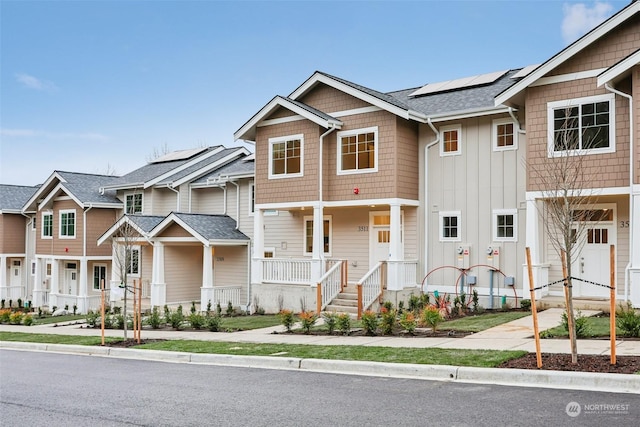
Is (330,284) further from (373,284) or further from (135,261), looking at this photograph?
(135,261)

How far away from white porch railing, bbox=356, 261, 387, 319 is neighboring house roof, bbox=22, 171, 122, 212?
1707 cm

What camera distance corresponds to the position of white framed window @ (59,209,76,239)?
33281 mm

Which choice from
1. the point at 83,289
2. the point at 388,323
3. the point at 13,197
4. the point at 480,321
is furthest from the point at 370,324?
the point at 13,197

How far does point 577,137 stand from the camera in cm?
1731

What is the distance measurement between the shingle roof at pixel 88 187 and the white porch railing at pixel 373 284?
17.3 metres

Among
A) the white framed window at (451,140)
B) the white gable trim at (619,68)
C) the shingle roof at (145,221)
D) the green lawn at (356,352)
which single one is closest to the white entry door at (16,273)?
the shingle roof at (145,221)

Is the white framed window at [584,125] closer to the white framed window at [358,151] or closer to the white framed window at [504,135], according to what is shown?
the white framed window at [504,135]

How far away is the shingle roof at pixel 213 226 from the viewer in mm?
26281

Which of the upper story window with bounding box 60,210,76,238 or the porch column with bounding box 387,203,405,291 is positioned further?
the upper story window with bounding box 60,210,76,238

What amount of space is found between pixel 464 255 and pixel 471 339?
311 inches

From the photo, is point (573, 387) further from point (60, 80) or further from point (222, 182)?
point (60, 80)

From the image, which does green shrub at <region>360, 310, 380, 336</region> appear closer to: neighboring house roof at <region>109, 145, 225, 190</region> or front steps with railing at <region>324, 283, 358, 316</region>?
front steps with railing at <region>324, 283, 358, 316</region>

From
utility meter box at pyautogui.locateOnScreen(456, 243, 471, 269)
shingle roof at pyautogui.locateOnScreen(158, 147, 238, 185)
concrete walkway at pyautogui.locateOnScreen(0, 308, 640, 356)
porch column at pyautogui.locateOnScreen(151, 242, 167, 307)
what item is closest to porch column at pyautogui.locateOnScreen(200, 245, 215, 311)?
porch column at pyautogui.locateOnScreen(151, 242, 167, 307)

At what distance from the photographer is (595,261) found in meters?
18.5
